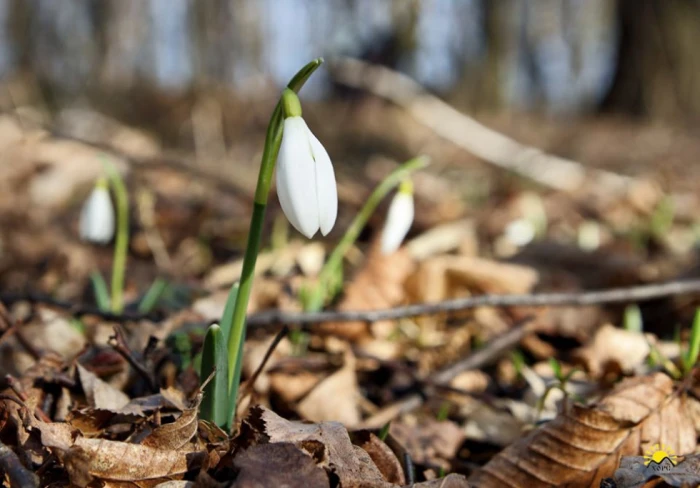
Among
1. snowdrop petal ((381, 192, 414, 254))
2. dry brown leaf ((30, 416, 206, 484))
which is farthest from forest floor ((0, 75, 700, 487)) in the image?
snowdrop petal ((381, 192, 414, 254))

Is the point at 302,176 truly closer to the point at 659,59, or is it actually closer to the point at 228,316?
the point at 228,316

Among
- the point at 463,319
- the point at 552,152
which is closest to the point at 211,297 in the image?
the point at 463,319

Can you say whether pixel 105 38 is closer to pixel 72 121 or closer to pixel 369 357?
pixel 72 121

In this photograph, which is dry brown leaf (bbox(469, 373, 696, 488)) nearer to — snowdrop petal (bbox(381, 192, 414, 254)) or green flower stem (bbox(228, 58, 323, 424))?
green flower stem (bbox(228, 58, 323, 424))

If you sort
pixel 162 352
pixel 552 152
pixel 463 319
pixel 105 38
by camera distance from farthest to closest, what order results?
pixel 105 38 < pixel 552 152 < pixel 463 319 < pixel 162 352

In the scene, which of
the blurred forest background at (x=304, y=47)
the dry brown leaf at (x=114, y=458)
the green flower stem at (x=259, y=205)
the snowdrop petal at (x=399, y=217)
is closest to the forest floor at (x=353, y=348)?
the dry brown leaf at (x=114, y=458)
